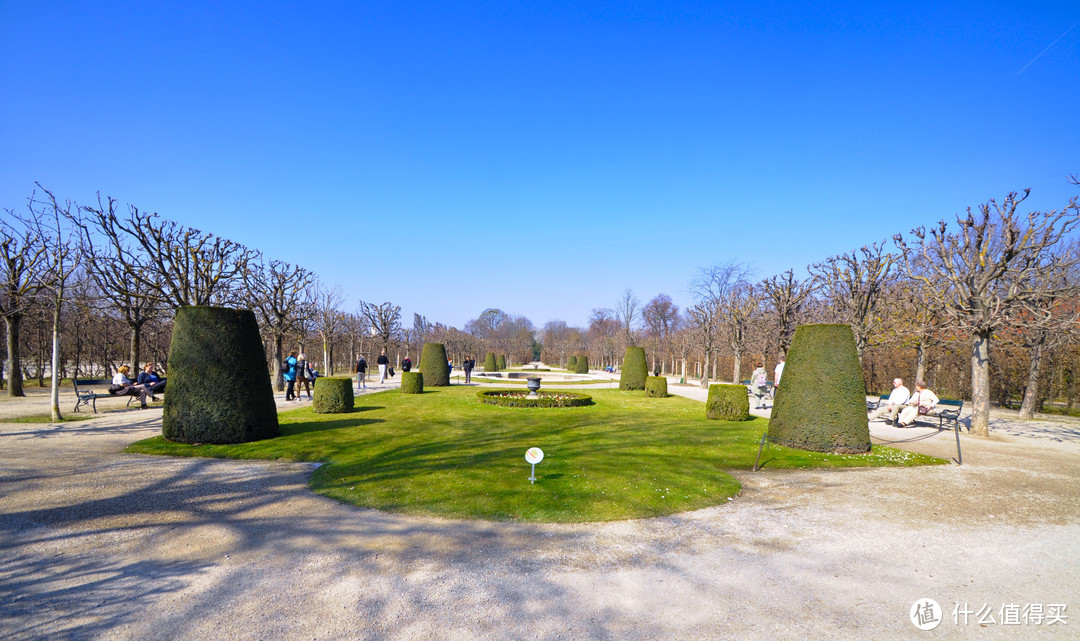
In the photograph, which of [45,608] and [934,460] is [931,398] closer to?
[934,460]

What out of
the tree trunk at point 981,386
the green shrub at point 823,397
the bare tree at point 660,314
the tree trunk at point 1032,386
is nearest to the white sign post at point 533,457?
the green shrub at point 823,397

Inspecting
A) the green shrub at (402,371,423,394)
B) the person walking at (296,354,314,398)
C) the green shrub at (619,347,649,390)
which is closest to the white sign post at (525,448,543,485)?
the person walking at (296,354,314,398)

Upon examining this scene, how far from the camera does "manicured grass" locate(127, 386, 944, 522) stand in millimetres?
6801

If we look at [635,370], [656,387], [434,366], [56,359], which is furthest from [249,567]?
[635,370]

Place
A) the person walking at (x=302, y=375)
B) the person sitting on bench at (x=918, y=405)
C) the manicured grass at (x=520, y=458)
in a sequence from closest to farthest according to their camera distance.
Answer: the manicured grass at (x=520, y=458) < the person sitting on bench at (x=918, y=405) < the person walking at (x=302, y=375)

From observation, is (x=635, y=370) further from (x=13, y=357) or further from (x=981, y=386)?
(x=13, y=357)

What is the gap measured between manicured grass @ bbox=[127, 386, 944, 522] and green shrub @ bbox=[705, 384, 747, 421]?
1.20ft

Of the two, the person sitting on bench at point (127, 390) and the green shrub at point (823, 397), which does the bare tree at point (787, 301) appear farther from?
the person sitting on bench at point (127, 390)

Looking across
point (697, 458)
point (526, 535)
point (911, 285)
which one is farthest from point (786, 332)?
point (526, 535)

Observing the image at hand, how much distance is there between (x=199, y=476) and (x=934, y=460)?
13.2 metres

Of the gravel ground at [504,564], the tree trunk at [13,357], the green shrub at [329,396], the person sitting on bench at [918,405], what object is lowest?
the gravel ground at [504,564]

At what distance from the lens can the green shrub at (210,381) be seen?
32.3ft

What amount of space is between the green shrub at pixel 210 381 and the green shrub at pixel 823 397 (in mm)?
11270

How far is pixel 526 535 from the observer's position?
5.72 metres
